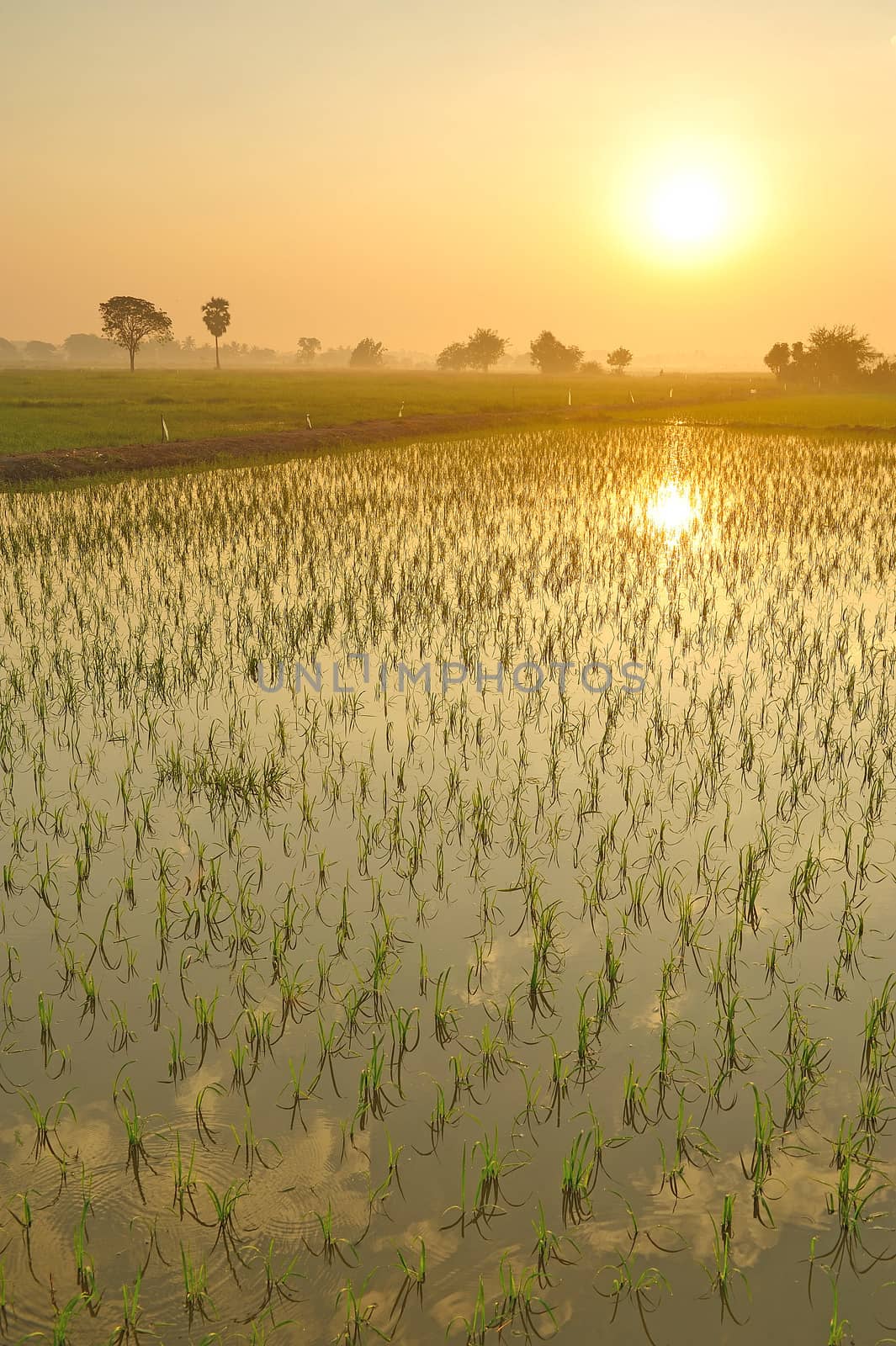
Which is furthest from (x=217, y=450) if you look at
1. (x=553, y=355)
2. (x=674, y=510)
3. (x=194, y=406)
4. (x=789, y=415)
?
(x=553, y=355)

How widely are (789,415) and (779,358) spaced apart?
4492 cm

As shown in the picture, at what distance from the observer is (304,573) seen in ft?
36.7

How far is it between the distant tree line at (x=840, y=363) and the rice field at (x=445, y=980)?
74901 mm

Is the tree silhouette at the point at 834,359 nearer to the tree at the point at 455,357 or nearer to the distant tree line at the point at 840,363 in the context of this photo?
the distant tree line at the point at 840,363

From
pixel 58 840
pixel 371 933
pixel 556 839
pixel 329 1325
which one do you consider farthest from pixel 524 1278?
pixel 58 840

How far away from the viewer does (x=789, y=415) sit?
39281 mm

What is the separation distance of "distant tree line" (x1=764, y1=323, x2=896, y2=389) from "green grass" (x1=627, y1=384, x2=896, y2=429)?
26724mm

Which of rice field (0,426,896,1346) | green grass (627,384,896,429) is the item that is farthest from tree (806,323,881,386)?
rice field (0,426,896,1346)

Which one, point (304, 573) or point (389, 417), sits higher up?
point (389, 417)

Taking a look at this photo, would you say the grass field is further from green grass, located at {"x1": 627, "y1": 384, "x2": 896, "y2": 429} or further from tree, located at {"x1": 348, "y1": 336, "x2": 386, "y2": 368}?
tree, located at {"x1": 348, "y1": 336, "x2": 386, "y2": 368}

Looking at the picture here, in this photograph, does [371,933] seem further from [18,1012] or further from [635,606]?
[635,606]

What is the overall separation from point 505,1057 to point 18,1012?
→ 185 cm

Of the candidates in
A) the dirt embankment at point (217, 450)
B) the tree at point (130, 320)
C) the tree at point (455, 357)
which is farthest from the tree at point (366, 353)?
the dirt embankment at point (217, 450)

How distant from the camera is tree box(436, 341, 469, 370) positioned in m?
148
